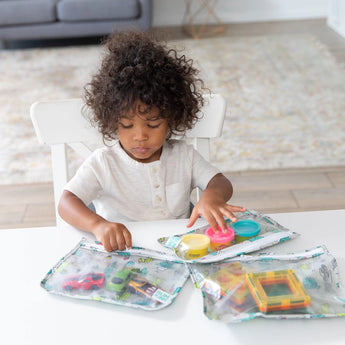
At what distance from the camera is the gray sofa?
461 centimetres

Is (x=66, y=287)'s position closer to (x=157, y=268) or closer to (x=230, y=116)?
(x=157, y=268)

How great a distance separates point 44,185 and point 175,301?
6.47ft

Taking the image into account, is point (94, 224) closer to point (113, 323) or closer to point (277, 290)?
point (113, 323)

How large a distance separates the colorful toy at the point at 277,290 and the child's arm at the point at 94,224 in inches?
9.8

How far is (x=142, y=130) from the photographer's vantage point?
1.16 metres

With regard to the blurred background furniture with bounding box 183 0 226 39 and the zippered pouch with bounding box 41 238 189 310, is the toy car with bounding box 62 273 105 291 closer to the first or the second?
the zippered pouch with bounding box 41 238 189 310

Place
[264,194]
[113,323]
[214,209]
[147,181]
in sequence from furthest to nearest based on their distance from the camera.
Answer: [264,194], [147,181], [214,209], [113,323]

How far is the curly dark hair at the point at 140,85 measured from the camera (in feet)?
3.78

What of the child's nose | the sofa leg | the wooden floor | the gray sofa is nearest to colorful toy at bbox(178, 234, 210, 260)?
the child's nose

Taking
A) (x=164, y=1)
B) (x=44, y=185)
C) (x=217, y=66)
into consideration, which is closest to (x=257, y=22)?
(x=164, y=1)

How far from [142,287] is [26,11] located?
422 cm

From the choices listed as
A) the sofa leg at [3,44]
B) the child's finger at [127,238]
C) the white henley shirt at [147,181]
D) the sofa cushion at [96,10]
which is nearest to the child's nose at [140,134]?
the white henley shirt at [147,181]

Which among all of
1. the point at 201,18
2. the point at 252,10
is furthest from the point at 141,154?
the point at 252,10

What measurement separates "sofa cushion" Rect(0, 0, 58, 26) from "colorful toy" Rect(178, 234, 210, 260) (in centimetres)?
405
